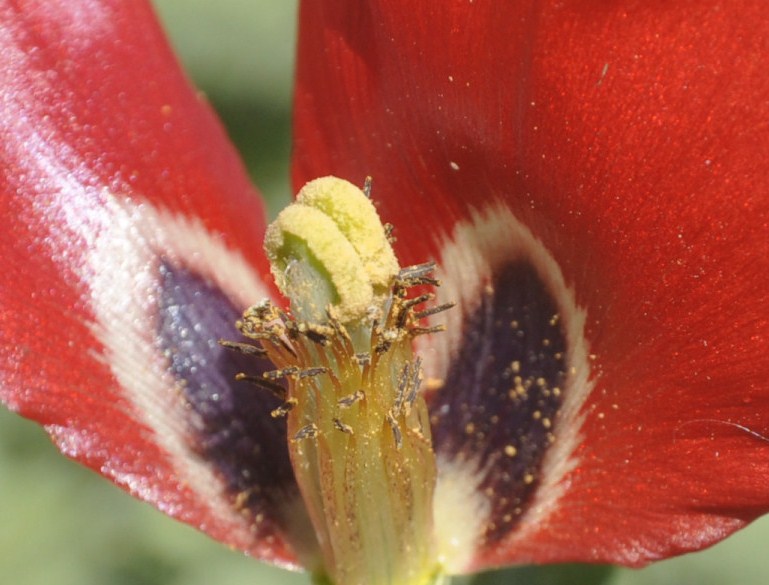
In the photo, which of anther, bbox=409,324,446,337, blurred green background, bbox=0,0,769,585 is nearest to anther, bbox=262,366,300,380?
anther, bbox=409,324,446,337

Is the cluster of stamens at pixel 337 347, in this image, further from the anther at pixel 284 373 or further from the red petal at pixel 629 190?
the red petal at pixel 629 190

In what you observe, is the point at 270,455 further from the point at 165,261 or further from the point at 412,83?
the point at 412,83

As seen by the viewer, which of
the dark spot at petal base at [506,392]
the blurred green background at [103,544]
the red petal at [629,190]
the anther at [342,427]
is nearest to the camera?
the red petal at [629,190]

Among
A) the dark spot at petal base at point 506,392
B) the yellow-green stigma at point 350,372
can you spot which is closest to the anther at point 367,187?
the yellow-green stigma at point 350,372

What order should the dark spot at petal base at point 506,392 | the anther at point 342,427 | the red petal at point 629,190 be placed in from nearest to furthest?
the red petal at point 629,190, the anther at point 342,427, the dark spot at petal base at point 506,392

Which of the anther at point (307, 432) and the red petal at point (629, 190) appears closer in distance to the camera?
the red petal at point (629, 190)

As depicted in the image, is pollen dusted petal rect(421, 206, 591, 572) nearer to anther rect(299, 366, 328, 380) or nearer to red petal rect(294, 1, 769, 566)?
red petal rect(294, 1, 769, 566)

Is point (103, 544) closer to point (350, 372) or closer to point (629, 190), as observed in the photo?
point (350, 372)
